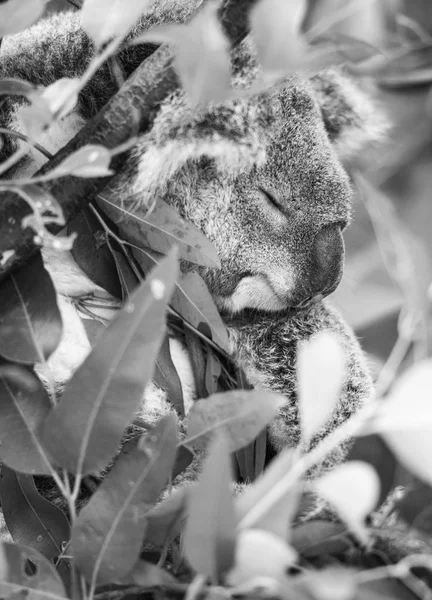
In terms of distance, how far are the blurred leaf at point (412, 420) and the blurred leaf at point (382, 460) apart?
0.20 meters

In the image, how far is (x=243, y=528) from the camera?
0.59 metres

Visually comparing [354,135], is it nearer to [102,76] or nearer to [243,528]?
[102,76]

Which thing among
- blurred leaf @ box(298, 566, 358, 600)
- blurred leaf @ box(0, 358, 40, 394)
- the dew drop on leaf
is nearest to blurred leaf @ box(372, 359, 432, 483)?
blurred leaf @ box(298, 566, 358, 600)

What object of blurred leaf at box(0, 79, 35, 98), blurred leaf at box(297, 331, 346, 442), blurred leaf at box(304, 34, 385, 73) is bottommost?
blurred leaf at box(297, 331, 346, 442)

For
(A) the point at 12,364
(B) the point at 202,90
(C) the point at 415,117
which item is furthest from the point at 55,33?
(C) the point at 415,117

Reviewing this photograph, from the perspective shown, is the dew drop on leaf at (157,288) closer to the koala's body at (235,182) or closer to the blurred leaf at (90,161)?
the blurred leaf at (90,161)

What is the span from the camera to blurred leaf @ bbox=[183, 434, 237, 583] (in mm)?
577

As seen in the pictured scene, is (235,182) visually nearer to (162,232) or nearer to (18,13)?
(162,232)

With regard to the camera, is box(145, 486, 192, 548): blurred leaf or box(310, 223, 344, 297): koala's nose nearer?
box(145, 486, 192, 548): blurred leaf

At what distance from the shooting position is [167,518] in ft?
2.58

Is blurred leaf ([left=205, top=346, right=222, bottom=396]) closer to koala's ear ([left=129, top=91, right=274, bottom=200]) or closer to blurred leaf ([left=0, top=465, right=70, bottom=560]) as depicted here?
koala's ear ([left=129, top=91, right=274, bottom=200])

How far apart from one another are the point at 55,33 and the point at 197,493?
3.74 ft

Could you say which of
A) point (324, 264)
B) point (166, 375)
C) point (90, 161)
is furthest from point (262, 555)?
point (324, 264)

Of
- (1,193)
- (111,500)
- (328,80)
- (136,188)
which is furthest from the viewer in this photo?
(328,80)
